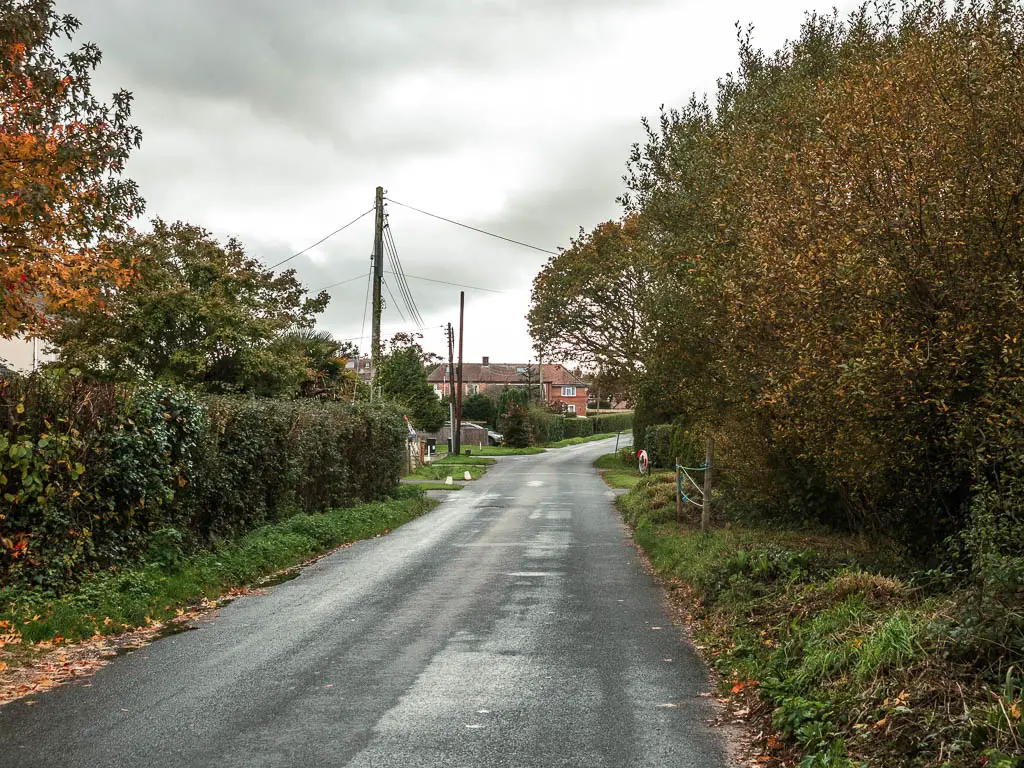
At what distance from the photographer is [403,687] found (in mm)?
6895

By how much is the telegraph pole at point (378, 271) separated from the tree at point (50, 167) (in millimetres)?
11883

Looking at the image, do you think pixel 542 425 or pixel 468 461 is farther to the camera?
pixel 542 425

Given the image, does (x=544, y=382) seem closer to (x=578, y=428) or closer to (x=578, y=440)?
(x=578, y=428)

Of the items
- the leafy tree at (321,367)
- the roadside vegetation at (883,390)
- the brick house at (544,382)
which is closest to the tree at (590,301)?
the leafy tree at (321,367)

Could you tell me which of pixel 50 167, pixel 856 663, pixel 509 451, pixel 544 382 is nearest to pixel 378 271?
pixel 50 167

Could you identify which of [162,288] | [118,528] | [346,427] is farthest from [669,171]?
[162,288]

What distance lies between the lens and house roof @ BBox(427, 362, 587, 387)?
119 m

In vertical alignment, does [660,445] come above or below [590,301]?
below

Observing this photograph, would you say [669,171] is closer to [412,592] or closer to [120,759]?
[412,592]

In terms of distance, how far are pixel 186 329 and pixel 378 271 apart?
6057 millimetres

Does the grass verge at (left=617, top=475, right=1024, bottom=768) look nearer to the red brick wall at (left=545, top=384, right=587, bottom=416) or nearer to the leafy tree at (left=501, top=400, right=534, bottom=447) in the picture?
the leafy tree at (left=501, top=400, right=534, bottom=447)

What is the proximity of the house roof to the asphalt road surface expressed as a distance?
10296cm

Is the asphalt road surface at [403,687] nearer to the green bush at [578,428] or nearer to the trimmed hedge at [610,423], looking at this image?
the green bush at [578,428]

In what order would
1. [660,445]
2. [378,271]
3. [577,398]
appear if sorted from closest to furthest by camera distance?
[378,271] → [660,445] → [577,398]
